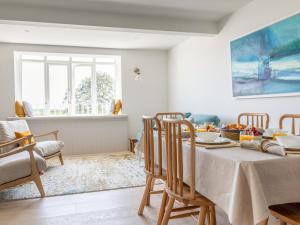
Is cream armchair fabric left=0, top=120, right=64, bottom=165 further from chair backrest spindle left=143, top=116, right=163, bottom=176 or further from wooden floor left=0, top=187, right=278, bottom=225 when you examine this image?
chair backrest spindle left=143, top=116, right=163, bottom=176

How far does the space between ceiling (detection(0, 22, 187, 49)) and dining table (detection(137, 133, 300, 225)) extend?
335 centimetres

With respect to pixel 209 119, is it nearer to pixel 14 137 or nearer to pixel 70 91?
pixel 14 137

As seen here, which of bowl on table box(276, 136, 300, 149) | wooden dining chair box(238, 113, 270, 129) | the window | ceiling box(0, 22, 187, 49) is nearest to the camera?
bowl on table box(276, 136, 300, 149)

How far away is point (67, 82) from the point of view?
18.5 feet

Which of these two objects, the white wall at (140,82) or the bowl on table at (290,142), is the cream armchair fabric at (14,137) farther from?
the bowl on table at (290,142)

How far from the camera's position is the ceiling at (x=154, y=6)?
325 cm

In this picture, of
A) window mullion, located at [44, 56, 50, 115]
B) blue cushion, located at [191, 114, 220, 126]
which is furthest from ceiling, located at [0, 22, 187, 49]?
blue cushion, located at [191, 114, 220, 126]

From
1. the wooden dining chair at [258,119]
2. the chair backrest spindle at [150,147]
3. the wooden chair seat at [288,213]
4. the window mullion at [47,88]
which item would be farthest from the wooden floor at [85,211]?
the window mullion at [47,88]

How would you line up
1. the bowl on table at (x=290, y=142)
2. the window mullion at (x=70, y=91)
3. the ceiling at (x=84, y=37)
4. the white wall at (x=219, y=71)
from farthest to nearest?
the window mullion at (x=70, y=91)
the ceiling at (x=84, y=37)
the white wall at (x=219, y=71)
the bowl on table at (x=290, y=142)

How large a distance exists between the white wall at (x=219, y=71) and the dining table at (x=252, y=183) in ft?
5.77

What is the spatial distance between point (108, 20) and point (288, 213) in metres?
3.25

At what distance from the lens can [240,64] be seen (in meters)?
3.52

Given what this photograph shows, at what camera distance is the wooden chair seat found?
4.03 ft

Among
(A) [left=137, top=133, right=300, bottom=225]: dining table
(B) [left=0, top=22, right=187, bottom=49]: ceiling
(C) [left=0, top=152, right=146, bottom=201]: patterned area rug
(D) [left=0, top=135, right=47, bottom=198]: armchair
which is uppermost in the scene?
(B) [left=0, top=22, right=187, bottom=49]: ceiling
